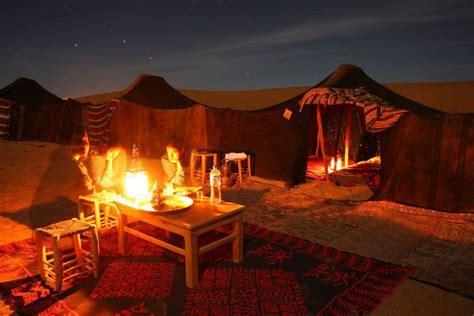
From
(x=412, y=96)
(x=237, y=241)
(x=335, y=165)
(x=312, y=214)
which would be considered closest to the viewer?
(x=237, y=241)

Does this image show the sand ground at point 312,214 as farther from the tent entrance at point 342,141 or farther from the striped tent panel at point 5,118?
the striped tent panel at point 5,118

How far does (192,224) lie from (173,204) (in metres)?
0.54

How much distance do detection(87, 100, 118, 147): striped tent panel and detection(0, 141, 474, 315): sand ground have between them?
3069mm

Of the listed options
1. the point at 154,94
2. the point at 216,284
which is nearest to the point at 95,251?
the point at 216,284

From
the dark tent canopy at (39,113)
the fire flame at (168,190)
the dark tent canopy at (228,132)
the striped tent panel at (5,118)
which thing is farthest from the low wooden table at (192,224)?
the striped tent panel at (5,118)

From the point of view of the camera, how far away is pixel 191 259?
3129mm

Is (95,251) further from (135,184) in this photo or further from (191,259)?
(191,259)

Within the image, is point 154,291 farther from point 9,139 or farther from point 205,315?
point 9,139

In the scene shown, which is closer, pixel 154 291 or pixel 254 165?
pixel 154 291

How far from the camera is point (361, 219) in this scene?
514 cm

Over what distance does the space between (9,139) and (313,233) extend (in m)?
15.7

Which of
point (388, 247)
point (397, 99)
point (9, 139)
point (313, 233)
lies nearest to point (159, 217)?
point (313, 233)

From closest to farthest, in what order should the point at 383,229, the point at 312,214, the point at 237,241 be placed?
1. the point at 237,241
2. the point at 383,229
3. the point at 312,214

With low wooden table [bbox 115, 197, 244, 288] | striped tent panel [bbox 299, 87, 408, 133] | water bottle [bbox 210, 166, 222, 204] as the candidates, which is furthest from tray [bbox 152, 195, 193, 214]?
striped tent panel [bbox 299, 87, 408, 133]
